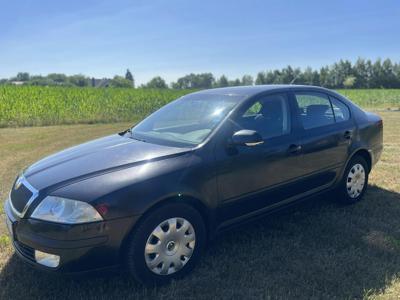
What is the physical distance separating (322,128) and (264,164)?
3.64 feet

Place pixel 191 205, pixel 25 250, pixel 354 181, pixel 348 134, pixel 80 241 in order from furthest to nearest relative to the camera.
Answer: pixel 354 181
pixel 348 134
pixel 191 205
pixel 25 250
pixel 80 241

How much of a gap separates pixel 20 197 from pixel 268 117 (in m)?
2.42

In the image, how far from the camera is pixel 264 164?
11.8 ft

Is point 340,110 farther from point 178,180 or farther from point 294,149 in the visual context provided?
point 178,180

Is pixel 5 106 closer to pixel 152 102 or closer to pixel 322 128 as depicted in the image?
pixel 152 102

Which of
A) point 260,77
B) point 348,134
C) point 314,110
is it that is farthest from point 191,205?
point 260,77

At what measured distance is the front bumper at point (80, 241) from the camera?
2635mm

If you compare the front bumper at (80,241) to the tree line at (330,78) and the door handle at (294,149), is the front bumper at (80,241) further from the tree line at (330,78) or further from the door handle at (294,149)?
the tree line at (330,78)

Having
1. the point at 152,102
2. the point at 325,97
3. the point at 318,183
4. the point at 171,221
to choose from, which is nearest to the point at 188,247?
the point at 171,221

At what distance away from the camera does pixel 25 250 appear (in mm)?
2869

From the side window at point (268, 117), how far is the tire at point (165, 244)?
3.51 ft

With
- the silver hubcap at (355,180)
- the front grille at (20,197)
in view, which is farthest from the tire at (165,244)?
the silver hubcap at (355,180)

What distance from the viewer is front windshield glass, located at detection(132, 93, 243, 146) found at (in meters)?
3.50

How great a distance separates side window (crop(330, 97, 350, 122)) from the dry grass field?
3.44 ft
